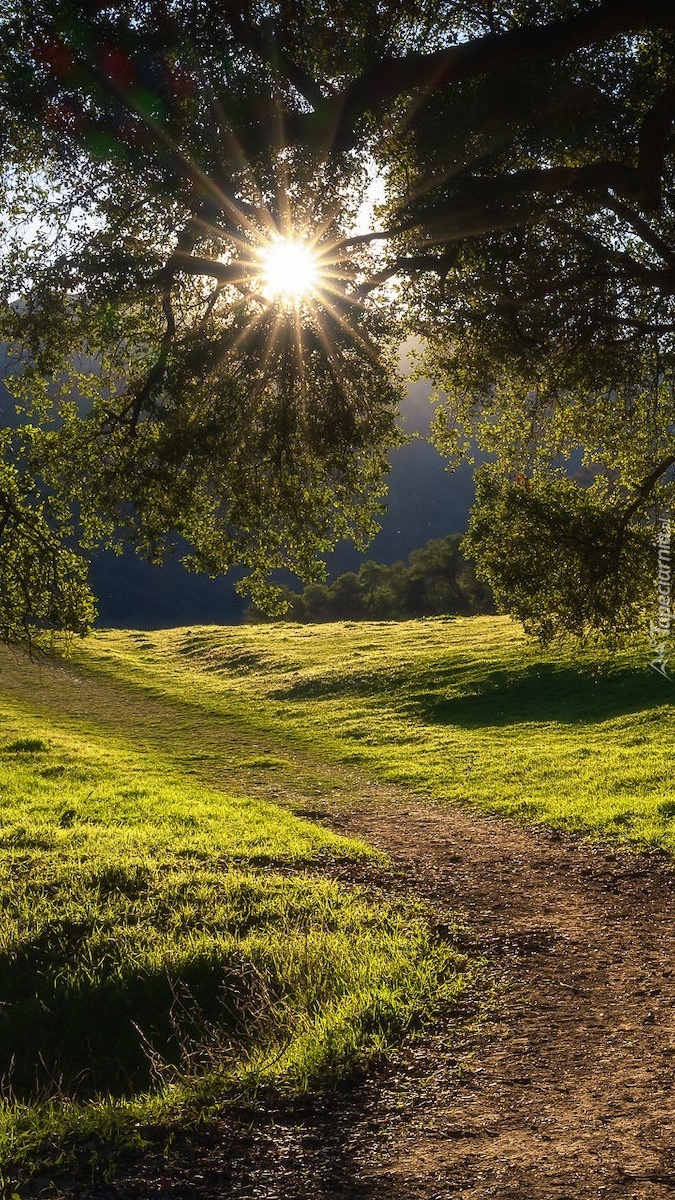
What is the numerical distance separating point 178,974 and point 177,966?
100mm

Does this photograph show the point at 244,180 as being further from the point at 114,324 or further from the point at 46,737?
the point at 46,737

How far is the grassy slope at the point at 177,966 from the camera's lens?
727 cm

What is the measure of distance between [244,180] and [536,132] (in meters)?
3.84

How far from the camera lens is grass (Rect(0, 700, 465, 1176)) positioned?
7055 millimetres

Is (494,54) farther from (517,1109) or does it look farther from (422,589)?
(422,589)

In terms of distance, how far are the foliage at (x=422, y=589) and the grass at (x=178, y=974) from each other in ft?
254

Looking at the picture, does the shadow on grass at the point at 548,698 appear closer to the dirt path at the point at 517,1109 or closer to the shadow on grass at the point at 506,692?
the shadow on grass at the point at 506,692

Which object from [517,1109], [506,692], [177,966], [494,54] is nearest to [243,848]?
[177,966]

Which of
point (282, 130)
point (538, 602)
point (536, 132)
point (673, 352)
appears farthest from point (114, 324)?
point (673, 352)

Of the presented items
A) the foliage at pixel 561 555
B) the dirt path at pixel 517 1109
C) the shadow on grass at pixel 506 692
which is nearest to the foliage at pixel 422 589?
the shadow on grass at pixel 506 692

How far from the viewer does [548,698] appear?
32125mm

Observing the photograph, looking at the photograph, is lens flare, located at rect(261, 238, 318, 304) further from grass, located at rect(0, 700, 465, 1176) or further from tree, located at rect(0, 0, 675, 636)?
grass, located at rect(0, 700, 465, 1176)

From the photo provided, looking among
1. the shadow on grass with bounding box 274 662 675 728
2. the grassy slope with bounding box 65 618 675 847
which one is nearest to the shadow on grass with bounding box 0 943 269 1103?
the grassy slope with bounding box 65 618 675 847

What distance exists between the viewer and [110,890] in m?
12.9
